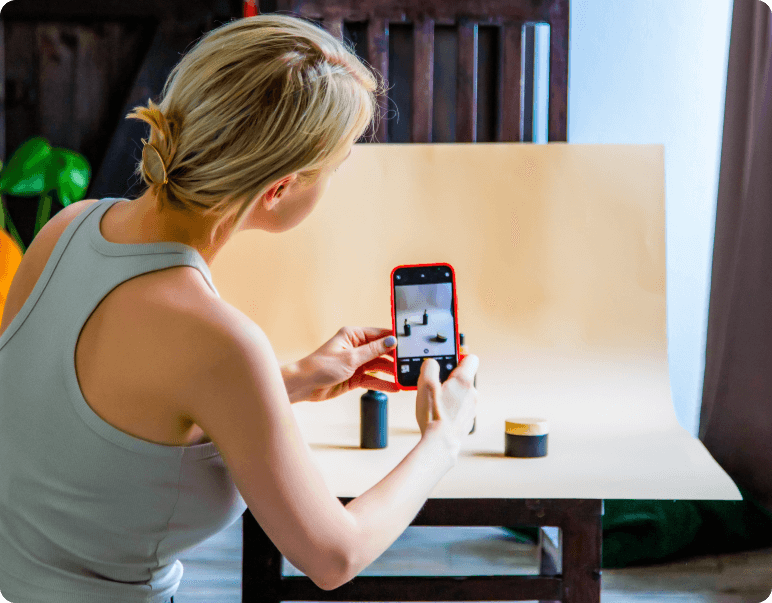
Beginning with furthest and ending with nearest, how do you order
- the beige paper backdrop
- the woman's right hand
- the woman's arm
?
the beige paper backdrop → the woman's arm → the woman's right hand

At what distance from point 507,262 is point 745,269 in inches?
25.1

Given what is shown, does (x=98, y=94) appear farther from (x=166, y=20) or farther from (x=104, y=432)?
(x=104, y=432)

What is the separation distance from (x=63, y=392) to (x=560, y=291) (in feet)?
5.21

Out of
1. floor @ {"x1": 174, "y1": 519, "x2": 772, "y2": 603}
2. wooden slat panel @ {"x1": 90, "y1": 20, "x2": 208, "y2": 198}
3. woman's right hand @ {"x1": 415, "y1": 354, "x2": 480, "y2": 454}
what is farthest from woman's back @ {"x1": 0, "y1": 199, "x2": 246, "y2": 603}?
wooden slat panel @ {"x1": 90, "y1": 20, "x2": 208, "y2": 198}

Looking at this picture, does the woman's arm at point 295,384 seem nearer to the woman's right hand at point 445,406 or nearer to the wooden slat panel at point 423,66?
the woman's right hand at point 445,406

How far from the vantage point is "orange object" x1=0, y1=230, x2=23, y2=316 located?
1857mm

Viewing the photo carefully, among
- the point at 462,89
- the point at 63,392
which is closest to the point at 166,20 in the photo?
the point at 462,89

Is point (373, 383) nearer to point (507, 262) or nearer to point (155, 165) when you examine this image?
point (155, 165)

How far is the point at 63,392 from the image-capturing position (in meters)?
0.63

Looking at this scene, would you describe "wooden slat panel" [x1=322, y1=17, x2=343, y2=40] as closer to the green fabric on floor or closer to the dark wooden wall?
the dark wooden wall

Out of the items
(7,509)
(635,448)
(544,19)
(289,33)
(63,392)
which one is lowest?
(635,448)

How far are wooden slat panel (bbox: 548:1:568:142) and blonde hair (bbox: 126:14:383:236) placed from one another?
1.56 meters

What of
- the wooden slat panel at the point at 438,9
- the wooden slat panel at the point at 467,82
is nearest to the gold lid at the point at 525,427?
the wooden slat panel at the point at 467,82

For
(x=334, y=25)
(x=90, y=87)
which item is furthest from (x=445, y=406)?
(x=90, y=87)
